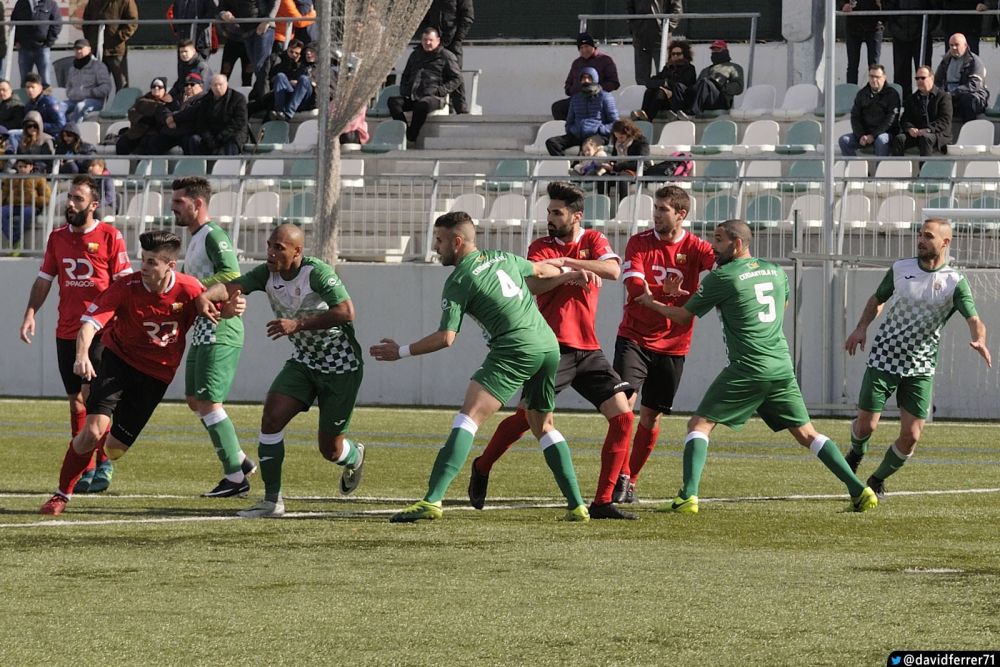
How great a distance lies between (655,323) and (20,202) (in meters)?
12.5

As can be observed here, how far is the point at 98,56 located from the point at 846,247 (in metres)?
14.5

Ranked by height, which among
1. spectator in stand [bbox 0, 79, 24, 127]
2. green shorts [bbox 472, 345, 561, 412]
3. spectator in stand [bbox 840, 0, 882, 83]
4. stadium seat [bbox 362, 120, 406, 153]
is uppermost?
spectator in stand [bbox 840, 0, 882, 83]

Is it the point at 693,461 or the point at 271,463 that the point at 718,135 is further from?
the point at 271,463

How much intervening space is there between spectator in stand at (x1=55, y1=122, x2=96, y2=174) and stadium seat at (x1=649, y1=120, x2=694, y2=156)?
728 centimetres

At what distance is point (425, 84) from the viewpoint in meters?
25.5

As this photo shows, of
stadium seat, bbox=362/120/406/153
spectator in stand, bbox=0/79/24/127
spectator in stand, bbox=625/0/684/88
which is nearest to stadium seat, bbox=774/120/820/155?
spectator in stand, bbox=625/0/684/88

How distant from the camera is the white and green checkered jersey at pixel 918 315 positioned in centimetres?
1148

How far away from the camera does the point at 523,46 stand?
102ft

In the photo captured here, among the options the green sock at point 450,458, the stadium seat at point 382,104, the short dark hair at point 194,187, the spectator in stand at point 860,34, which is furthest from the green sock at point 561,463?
the stadium seat at point 382,104

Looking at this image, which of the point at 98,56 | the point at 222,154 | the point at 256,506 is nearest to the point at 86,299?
the point at 256,506

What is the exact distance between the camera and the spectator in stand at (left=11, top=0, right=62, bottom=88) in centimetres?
2844

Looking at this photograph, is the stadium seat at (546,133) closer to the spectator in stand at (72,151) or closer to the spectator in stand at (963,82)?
the spectator in stand at (963,82)

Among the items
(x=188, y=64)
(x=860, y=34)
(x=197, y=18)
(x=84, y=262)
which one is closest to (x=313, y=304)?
(x=84, y=262)

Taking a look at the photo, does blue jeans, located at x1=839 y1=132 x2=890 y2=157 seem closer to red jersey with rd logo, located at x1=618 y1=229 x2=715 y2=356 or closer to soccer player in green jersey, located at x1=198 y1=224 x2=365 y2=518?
red jersey with rd logo, located at x1=618 y1=229 x2=715 y2=356
